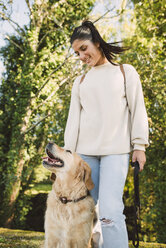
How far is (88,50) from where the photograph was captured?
254 cm

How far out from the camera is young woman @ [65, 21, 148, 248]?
7.17ft

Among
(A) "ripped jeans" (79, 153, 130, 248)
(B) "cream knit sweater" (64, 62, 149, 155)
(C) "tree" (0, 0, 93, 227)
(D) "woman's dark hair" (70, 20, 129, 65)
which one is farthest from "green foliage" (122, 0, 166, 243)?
(A) "ripped jeans" (79, 153, 130, 248)

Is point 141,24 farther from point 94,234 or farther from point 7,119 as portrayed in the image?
point 94,234

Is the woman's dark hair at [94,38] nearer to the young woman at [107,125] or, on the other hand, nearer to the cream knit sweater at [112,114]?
the young woman at [107,125]

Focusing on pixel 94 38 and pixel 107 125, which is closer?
pixel 107 125

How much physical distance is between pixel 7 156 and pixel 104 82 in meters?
6.95

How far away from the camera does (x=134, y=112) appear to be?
239 cm

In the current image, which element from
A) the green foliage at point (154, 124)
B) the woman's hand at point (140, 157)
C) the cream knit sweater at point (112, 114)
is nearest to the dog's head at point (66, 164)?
the cream knit sweater at point (112, 114)

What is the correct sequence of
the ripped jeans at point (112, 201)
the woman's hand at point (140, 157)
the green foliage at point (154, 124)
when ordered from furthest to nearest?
the green foliage at point (154, 124), the woman's hand at point (140, 157), the ripped jeans at point (112, 201)

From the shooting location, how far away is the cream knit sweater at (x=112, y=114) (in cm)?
234

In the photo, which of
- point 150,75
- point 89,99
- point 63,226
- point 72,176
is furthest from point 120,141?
point 150,75

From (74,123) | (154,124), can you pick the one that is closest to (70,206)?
(74,123)

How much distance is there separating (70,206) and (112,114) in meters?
0.97

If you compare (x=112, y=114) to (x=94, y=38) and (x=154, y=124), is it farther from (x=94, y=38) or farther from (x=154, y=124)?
(x=154, y=124)
